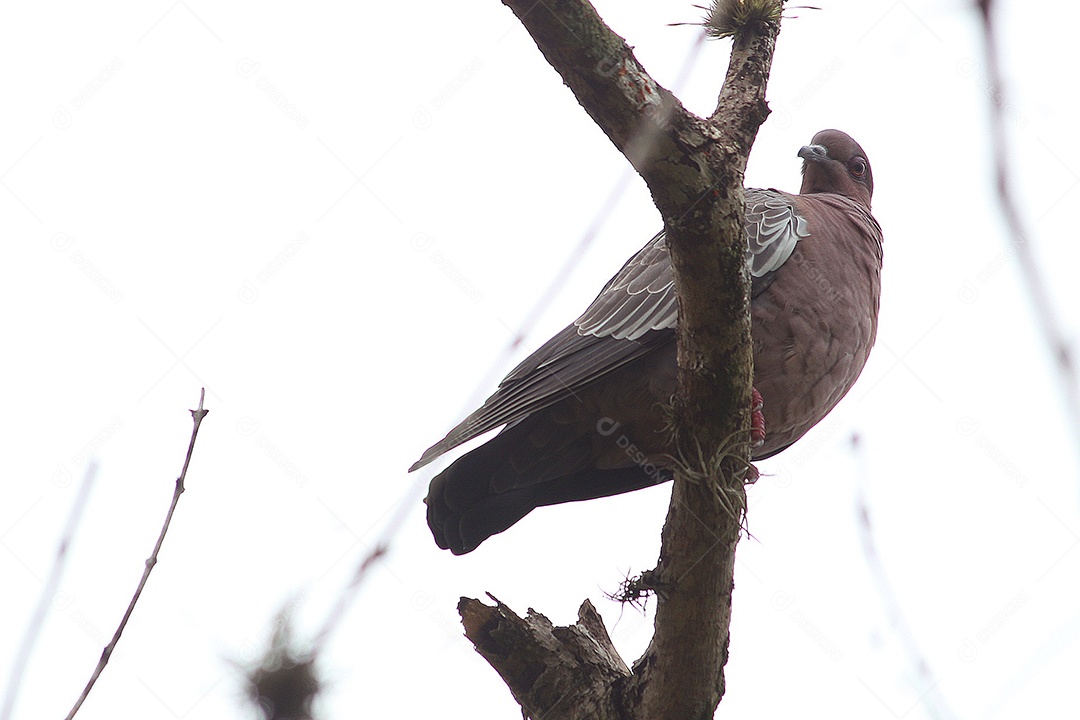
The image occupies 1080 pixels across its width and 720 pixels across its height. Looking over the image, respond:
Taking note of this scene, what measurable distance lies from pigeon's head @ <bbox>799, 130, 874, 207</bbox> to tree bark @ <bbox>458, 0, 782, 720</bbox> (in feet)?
6.03

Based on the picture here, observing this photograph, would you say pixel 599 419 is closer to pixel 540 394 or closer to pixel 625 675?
pixel 540 394

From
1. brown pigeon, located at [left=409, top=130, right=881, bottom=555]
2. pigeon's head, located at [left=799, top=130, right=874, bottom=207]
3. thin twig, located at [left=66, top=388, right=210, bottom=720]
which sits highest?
pigeon's head, located at [left=799, top=130, right=874, bottom=207]

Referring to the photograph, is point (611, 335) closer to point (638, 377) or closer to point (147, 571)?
point (638, 377)

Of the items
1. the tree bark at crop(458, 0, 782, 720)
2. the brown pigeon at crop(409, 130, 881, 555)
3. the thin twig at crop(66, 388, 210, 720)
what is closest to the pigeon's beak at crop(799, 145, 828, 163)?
the brown pigeon at crop(409, 130, 881, 555)

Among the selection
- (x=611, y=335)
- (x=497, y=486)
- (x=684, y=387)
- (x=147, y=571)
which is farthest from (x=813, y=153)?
(x=147, y=571)

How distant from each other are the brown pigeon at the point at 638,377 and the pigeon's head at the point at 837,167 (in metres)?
0.84

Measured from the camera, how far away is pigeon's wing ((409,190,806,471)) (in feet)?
13.6

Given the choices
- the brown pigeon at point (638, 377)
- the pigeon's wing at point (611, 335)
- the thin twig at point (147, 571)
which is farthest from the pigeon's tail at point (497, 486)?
the thin twig at point (147, 571)

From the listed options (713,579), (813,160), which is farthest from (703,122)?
(813,160)

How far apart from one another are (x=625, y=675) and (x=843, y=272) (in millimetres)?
1937

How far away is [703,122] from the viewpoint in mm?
2920

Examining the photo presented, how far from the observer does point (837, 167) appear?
565 centimetres

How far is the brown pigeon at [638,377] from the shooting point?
Result: 13.6 ft

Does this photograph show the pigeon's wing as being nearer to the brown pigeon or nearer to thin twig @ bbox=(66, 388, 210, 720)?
the brown pigeon
